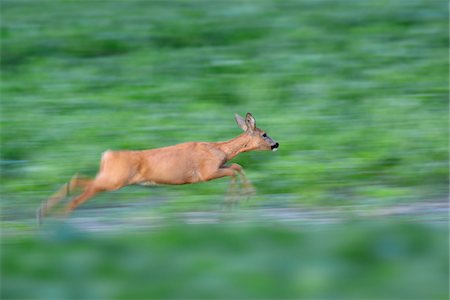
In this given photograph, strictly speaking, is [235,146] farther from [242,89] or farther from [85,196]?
[242,89]

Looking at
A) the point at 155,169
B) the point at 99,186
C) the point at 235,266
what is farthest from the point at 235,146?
the point at 235,266

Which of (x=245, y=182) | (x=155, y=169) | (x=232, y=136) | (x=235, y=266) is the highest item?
(x=155, y=169)

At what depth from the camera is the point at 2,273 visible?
7.00 metres

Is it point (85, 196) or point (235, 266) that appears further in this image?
point (85, 196)

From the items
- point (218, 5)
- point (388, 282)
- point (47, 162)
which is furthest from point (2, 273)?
point (218, 5)

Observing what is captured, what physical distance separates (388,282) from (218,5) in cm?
1088

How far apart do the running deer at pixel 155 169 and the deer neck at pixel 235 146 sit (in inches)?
0.5

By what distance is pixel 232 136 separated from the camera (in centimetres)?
1259

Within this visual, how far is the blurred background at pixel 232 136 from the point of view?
6.91 meters

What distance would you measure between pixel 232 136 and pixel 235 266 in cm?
572

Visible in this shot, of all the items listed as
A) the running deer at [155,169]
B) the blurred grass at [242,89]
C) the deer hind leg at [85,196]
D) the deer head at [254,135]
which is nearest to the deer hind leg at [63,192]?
the running deer at [155,169]

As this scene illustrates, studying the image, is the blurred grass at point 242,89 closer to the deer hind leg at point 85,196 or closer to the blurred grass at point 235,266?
the deer hind leg at point 85,196

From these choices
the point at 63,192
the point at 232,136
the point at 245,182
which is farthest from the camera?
the point at 232,136

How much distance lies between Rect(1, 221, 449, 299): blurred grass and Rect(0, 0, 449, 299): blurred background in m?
0.01
